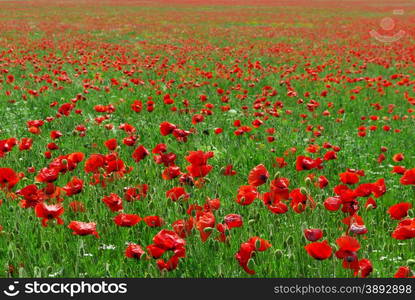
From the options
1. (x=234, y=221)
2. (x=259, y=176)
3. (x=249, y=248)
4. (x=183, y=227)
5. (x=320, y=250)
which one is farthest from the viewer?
(x=259, y=176)

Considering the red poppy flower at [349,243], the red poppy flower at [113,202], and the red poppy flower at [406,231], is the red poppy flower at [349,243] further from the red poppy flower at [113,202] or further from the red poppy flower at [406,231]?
the red poppy flower at [113,202]

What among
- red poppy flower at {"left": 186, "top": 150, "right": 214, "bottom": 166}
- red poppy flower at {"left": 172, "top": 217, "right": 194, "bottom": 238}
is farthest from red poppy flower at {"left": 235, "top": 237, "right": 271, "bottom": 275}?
red poppy flower at {"left": 186, "top": 150, "right": 214, "bottom": 166}

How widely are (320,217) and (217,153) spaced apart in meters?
1.92

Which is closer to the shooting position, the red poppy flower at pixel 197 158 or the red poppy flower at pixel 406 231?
the red poppy flower at pixel 406 231

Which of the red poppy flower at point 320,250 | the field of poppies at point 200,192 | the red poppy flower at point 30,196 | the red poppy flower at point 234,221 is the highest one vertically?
the red poppy flower at point 320,250

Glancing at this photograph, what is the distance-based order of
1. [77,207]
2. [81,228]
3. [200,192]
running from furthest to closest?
1. [200,192]
2. [77,207]
3. [81,228]

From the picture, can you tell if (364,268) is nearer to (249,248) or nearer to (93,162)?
(249,248)

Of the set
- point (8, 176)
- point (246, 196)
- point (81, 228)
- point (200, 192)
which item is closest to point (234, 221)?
point (246, 196)

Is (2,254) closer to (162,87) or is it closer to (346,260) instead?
(346,260)

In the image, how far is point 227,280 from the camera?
2.34 m

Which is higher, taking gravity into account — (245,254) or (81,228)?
(81,228)

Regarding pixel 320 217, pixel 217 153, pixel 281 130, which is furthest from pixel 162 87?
pixel 320 217

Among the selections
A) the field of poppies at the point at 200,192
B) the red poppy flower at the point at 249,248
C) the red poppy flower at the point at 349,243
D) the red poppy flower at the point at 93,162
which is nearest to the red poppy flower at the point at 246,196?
the field of poppies at the point at 200,192

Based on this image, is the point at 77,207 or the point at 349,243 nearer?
the point at 349,243
